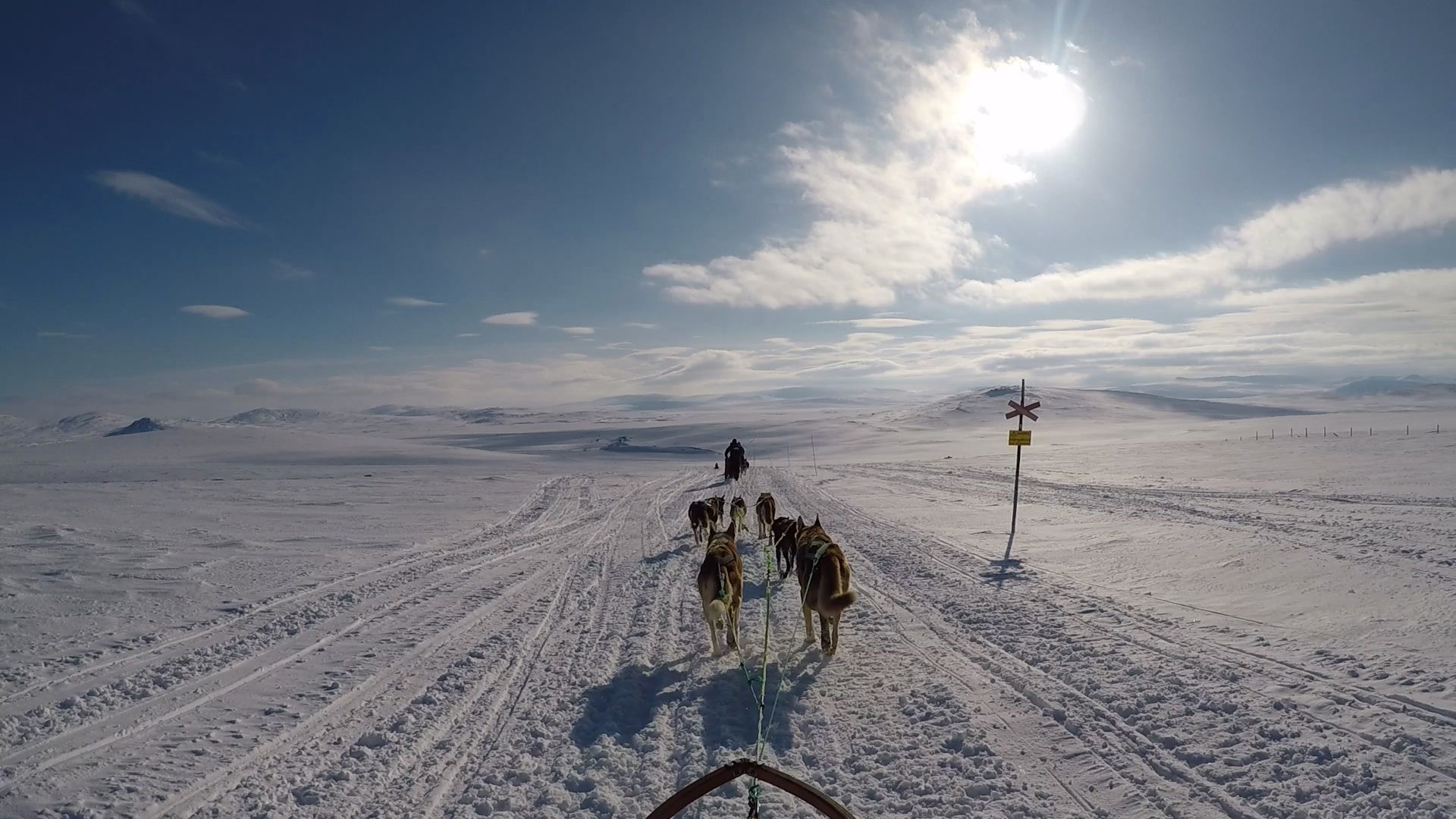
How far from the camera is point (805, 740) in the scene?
517cm

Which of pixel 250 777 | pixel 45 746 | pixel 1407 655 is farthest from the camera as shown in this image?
pixel 1407 655

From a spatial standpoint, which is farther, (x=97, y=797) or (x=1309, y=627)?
(x=1309, y=627)

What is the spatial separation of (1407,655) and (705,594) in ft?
21.4

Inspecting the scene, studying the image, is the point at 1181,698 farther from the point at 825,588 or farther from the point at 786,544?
the point at 786,544

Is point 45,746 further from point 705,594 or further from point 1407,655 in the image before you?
point 1407,655

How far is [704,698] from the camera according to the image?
5.93 metres

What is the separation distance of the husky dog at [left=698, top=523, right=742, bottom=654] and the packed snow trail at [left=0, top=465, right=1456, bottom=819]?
0.30 metres

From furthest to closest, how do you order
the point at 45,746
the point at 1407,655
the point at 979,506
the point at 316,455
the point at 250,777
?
the point at 316,455, the point at 979,506, the point at 1407,655, the point at 45,746, the point at 250,777

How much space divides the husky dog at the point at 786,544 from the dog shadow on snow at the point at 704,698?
112 inches

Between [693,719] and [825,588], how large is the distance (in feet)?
6.31

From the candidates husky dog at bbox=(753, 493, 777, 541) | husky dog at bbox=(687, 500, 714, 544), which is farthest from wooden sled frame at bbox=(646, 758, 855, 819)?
husky dog at bbox=(753, 493, 777, 541)

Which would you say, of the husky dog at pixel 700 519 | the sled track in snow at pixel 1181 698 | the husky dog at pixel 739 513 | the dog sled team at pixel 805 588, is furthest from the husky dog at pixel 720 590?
the husky dog at pixel 739 513

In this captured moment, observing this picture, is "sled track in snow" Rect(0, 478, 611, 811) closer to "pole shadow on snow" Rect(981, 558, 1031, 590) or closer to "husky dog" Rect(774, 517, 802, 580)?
"husky dog" Rect(774, 517, 802, 580)

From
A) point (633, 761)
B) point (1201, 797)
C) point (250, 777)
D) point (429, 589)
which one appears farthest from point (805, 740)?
point (429, 589)
